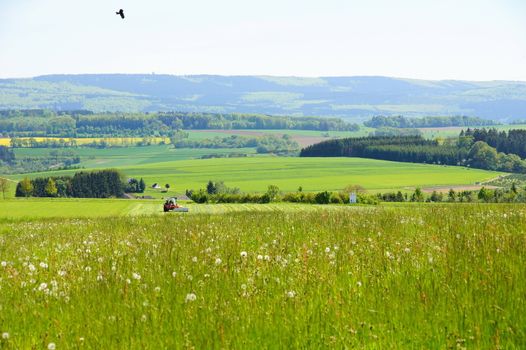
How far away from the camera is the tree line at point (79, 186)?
546 feet

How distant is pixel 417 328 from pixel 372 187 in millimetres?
157001

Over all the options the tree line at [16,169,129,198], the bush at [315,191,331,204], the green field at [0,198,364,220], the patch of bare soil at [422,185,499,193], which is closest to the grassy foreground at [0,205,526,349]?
the green field at [0,198,364,220]

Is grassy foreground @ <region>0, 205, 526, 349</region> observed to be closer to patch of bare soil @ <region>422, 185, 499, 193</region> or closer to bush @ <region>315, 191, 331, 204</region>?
bush @ <region>315, 191, 331, 204</region>

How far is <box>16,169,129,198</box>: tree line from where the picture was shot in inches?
6550

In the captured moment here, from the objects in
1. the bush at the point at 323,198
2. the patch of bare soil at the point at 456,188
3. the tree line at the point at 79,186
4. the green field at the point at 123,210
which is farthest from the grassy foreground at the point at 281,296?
the tree line at the point at 79,186

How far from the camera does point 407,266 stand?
32.1ft

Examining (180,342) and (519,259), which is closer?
(180,342)

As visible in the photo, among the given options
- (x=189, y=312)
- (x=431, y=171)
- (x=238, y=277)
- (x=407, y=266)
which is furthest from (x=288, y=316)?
(x=431, y=171)

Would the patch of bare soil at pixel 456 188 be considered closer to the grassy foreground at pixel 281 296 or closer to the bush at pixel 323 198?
the bush at pixel 323 198

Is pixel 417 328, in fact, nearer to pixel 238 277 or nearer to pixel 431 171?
pixel 238 277

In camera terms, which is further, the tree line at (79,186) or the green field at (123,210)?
the tree line at (79,186)

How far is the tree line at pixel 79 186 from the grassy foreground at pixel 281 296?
527 feet

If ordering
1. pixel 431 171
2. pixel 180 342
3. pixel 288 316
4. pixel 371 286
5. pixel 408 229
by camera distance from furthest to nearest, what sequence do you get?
pixel 431 171
pixel 408 229
pixel 371 286
pixel 288 316
pixel 180 342

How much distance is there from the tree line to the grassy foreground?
161 meters
